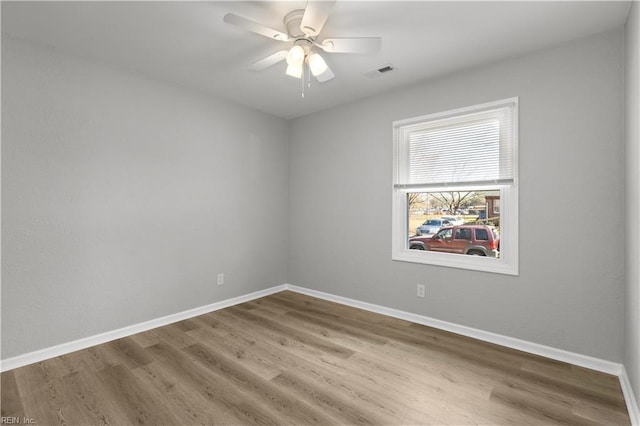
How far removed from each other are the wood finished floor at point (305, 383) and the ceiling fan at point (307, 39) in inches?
90.5

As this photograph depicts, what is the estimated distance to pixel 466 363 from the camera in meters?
2.48

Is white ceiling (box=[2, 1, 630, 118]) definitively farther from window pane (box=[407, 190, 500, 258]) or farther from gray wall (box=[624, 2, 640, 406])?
window pane (box=[407, 190, 500, 258])

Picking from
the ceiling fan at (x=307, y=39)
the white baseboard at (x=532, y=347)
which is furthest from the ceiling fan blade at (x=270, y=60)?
the white baseboard at (x=532, y=347)

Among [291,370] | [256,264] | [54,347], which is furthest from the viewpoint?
[256,264]

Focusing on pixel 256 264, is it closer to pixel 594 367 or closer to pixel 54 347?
pixel 54 347

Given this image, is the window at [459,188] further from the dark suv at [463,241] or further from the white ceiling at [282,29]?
the white ceiling at [282,29]

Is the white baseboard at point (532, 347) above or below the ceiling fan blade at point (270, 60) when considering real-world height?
below

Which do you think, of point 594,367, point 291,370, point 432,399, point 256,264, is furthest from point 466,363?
point 256,264

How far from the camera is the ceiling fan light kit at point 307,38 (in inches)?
74.3

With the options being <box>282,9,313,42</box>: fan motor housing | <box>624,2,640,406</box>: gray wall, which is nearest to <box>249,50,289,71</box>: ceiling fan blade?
<box>282,9,313,42</box>: fan motor housing

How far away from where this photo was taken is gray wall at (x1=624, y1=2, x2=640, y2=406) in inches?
71.9

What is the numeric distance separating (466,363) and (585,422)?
30.3 inches

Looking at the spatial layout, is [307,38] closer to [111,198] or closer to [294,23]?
[294,23]

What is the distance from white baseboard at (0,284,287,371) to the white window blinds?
8.44 ft
